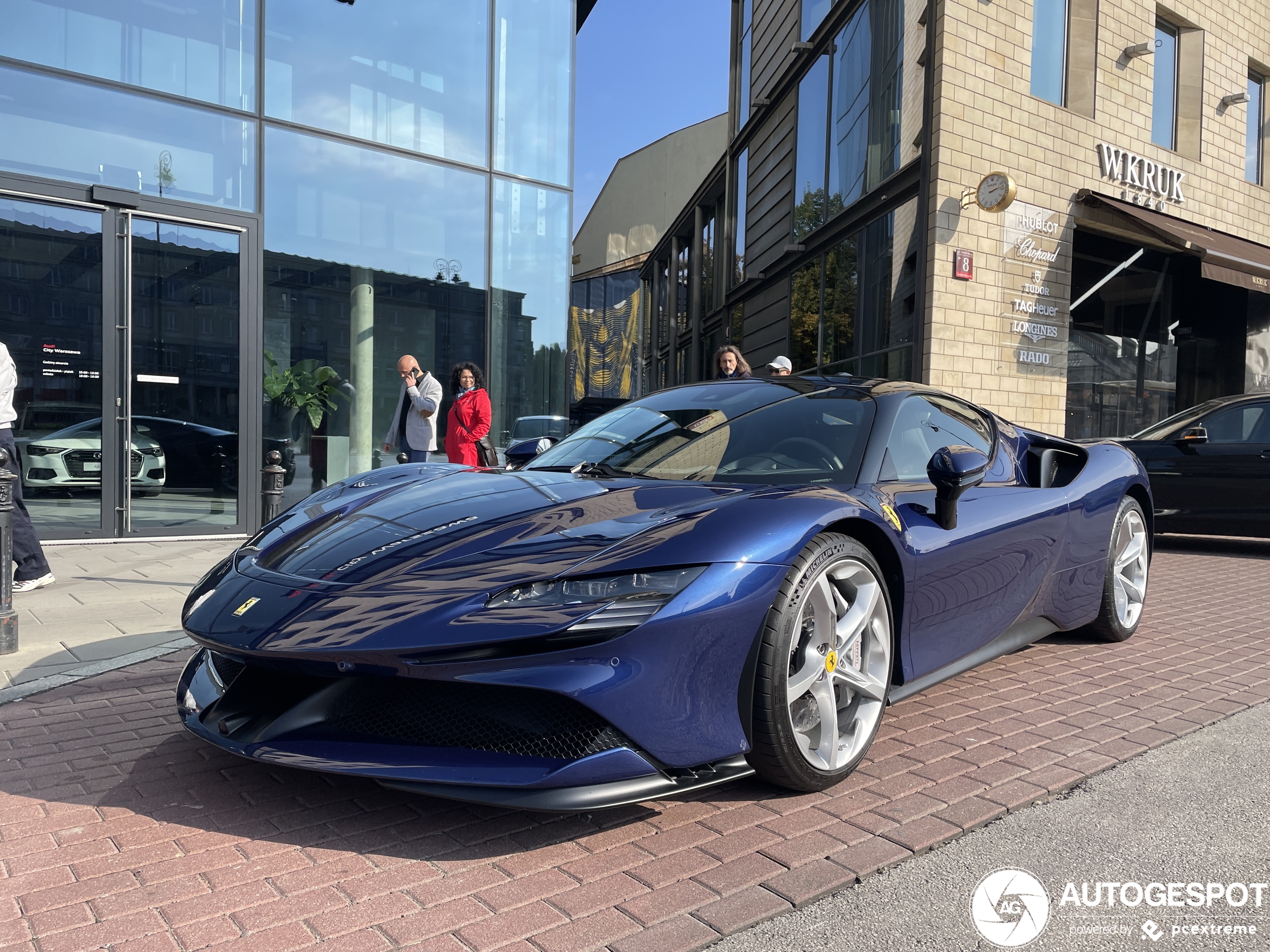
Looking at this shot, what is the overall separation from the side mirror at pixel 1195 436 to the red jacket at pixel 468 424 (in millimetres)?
6212

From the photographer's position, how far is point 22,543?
18.1ft

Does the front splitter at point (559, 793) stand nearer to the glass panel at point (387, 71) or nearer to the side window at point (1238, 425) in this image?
the side window at point (1238, 425)

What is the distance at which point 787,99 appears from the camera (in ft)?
50.2

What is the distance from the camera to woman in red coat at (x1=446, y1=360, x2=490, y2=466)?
7.61m

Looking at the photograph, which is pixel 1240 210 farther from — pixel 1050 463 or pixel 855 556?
pixel 855 556

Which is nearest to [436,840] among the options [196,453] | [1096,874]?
[1096,874]

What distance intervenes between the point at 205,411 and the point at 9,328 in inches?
64.3

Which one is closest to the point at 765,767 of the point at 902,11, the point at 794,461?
the point at 794,461

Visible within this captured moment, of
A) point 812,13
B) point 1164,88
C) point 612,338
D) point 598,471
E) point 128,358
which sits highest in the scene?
point 812,13

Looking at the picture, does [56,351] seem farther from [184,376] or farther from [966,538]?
[966,538]

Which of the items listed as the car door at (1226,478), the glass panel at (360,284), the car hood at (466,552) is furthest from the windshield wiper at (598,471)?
the car door at (1226,478)

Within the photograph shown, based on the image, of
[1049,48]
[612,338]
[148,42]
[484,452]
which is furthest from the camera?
[612,338]

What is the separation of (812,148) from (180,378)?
31.3 ft

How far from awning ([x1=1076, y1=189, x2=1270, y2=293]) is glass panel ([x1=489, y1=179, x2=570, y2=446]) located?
255 inches
